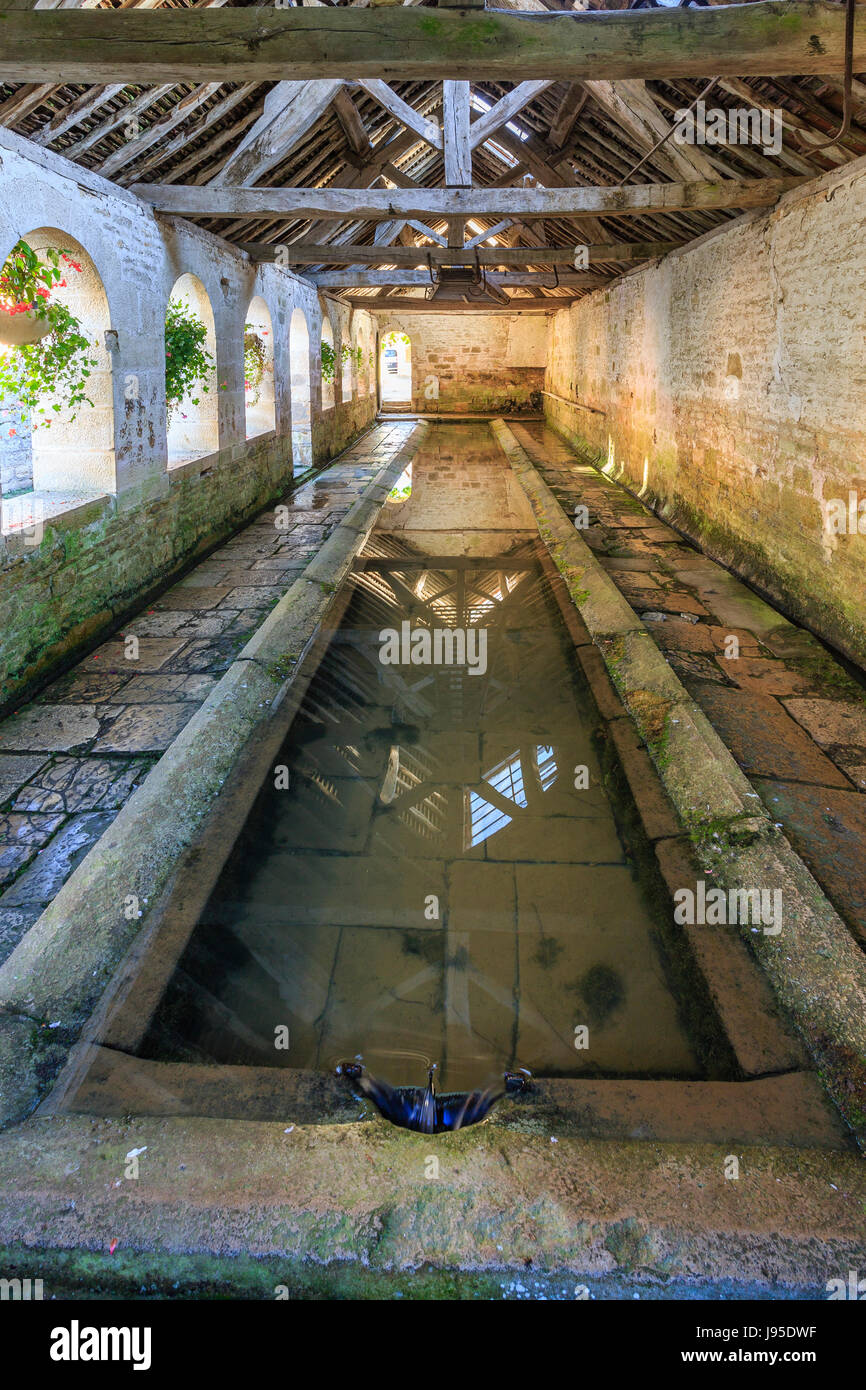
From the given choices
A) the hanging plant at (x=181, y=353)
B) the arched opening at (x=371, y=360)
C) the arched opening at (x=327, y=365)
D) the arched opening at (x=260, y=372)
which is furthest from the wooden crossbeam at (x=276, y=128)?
the arched opening at (x=371, y=360)

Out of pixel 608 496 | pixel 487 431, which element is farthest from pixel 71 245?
pixel 487 431

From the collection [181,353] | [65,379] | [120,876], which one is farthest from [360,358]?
[120,876]

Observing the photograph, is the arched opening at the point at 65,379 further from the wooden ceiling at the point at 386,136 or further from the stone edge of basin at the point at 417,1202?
the stone edge of basin at the point at 417,1202

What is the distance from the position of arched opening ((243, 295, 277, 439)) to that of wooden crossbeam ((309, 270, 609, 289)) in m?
2.53

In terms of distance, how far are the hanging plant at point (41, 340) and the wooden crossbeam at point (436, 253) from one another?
3876 mm

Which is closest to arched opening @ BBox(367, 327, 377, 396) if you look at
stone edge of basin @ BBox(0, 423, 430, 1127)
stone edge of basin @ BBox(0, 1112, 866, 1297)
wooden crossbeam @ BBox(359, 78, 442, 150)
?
wooden crossbeam @ BBox(359, 78, 442, 150)

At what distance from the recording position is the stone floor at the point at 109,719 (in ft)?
10.8

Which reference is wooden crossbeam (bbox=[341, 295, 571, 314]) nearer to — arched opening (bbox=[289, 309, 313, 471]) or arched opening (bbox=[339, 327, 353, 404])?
arched opening (bbox=[339, 327, 353, 404])

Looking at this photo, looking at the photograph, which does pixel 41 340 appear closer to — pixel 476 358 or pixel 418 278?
pixel 418 278

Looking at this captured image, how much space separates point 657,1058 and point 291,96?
22.4ft

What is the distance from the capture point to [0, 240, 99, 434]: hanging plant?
4594 millimetres

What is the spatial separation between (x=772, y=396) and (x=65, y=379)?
4.75 meters

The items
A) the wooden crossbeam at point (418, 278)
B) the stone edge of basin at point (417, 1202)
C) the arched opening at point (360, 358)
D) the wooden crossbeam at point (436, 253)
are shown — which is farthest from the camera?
the arched opening at point (360, 358)
